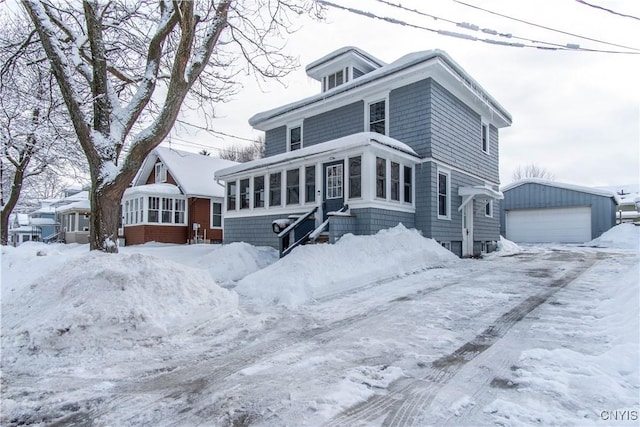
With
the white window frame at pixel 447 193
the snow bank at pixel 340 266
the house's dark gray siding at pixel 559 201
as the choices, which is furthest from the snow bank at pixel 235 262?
the house's dark gray siding at pixel 559 201

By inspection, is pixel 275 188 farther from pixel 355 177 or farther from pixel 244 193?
pixel 355 177

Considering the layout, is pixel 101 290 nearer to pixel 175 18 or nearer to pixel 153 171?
pixel 175 18

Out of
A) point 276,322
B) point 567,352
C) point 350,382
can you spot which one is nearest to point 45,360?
point 276,322

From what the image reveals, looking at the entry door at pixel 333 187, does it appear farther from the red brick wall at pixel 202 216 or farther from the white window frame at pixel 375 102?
the red brick wall at pixel 202 216

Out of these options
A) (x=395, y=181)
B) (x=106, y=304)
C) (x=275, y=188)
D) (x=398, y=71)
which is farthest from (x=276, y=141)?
(x=106, y=304)

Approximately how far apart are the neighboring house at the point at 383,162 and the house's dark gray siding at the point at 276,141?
50 centimetres

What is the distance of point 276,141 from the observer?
1722 centimetres

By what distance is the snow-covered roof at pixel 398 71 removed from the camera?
11.6 meters

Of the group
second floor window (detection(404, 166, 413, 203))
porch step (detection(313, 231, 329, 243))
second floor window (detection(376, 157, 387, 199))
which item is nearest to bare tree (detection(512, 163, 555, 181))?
second floor window (detection(404, 166, 413, 203))

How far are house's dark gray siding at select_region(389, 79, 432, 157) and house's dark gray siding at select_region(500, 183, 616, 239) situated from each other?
1503 cm

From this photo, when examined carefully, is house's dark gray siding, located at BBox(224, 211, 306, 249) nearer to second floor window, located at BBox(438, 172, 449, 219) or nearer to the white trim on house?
the white trim on house

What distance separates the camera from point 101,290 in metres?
4.70

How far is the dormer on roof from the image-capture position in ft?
51.3

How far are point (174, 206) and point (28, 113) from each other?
974 centimetres
